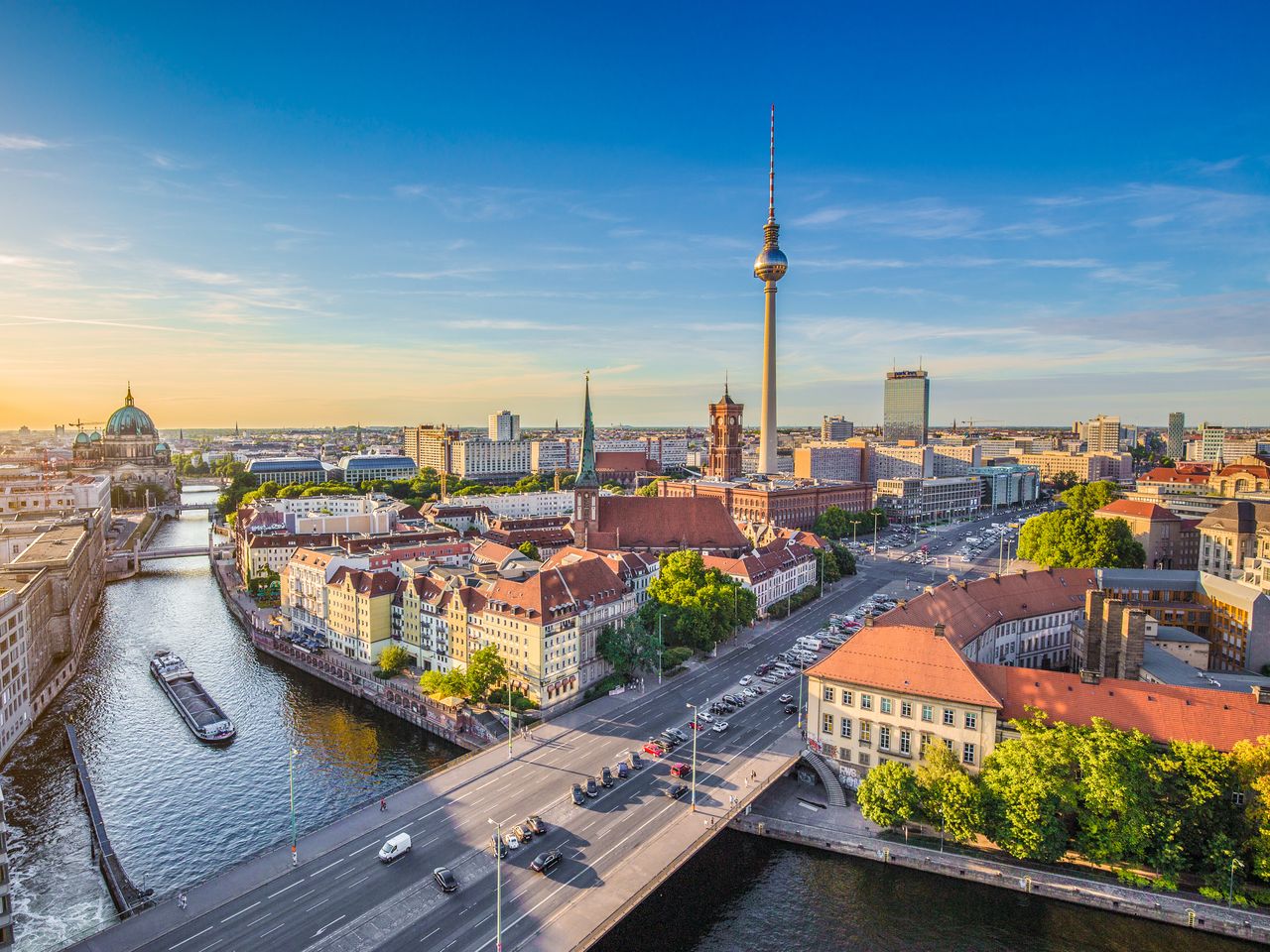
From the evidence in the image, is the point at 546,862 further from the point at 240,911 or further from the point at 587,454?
the point at 587,454

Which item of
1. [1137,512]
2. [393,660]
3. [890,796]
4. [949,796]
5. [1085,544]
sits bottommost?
[393,660]

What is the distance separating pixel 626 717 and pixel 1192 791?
38.1 metres

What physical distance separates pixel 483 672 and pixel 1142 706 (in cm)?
4823

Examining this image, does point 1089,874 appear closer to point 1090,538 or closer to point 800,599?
point 800,599

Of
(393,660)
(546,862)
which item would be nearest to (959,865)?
(546,862)

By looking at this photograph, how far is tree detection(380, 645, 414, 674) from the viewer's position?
74.9 meters

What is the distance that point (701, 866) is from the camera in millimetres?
44188

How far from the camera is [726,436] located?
178 meters

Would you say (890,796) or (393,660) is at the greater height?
(890,796)

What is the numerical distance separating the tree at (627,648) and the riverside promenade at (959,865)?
21.5m

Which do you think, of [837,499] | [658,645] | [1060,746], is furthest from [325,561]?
[837,499]

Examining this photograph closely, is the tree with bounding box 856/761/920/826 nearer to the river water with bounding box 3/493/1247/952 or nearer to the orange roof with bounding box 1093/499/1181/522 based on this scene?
the river water with bounding box 3/493/1247/952

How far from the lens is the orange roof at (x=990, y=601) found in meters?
58.7

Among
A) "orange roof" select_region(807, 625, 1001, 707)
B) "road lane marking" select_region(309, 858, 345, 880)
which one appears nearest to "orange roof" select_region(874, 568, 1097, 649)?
"orange roof" select_region(807, 625, 1001, 707)
